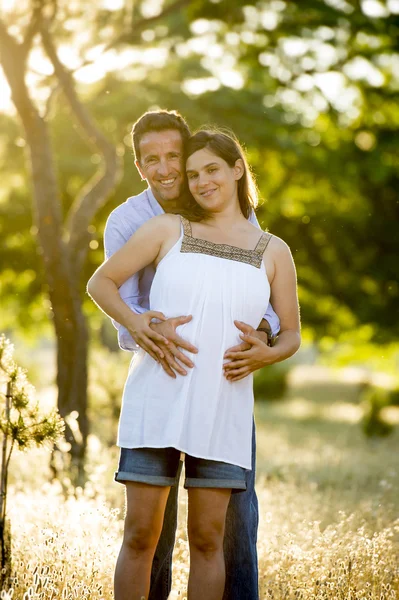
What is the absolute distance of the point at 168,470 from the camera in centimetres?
369

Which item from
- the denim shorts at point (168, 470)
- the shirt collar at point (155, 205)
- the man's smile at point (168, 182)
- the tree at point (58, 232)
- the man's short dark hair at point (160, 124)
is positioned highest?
the tree at point (58, 232)

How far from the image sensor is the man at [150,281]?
4055 millimetres

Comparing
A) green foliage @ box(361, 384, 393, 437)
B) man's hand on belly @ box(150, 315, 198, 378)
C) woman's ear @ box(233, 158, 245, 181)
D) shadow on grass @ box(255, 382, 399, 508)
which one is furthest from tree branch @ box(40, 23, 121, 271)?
green foliage @ box(361, 384, 393, 437)

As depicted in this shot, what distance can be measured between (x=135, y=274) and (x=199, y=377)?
1.95 ft

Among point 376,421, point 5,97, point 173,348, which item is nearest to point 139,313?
point 173,348

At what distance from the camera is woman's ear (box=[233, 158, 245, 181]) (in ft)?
13.2

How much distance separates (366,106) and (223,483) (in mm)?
12563

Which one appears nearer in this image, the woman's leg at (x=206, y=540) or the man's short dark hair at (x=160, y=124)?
the woman's leg at (x=206, y=540)

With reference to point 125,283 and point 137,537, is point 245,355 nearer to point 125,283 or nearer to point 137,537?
point 125,283

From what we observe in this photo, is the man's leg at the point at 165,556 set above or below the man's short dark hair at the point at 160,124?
below

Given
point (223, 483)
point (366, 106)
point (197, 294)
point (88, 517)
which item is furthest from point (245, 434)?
point (366, 106)

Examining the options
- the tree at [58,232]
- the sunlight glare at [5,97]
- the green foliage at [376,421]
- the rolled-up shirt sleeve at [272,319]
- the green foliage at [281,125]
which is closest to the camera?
the rolled-up shirt sleeve at [272,319]

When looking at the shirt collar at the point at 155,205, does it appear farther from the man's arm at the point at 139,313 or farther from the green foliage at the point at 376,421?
the green foliage at the point at 376,421

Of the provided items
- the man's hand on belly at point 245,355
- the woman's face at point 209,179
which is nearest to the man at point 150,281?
the man's hand on belly at point 245,355
